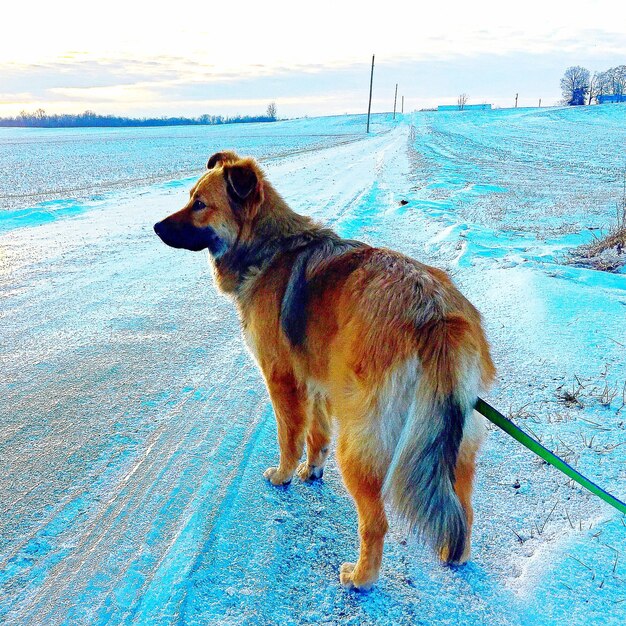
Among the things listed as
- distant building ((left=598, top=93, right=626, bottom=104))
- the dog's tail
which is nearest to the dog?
the dog's tail

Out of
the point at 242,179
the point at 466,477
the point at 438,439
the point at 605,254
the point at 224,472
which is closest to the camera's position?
the point at 438,439

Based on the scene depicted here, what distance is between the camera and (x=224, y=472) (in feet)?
10.0

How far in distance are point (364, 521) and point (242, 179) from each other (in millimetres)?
2286

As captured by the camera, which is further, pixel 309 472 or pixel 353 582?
pixel 309 472

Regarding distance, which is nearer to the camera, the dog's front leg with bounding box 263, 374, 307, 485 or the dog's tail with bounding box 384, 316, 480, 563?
the dog's tail with bounding box 384, 316, 480, 563

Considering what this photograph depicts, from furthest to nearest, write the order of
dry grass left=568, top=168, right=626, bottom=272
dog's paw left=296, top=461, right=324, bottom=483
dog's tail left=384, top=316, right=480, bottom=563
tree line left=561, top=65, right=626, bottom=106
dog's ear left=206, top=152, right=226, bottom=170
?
tree line left=561, top=65, right=626, bottom=106, dry grass left=568, top=168, right=626, bottom=272, dog's ear left=206, top=152, right=226, bottom=170, dog's paw left=296, top=461, right=324, bottom=483, dog's tail left=384, top=316, right=480, bottom=563

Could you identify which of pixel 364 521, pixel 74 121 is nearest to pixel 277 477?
pixel 364 521

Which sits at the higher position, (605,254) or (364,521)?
(605,254)

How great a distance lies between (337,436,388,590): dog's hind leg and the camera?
2.27m

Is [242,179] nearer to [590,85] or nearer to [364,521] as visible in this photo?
[364,521]

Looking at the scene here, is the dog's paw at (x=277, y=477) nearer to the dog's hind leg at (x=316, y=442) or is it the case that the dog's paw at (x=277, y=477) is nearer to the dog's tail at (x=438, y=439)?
the dog's hind leg at (x=316, y=442)

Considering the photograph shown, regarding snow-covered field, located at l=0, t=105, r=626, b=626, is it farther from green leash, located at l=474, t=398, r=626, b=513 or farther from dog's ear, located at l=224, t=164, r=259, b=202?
dog's ear, located at l=224, t=164, r=259, b=202

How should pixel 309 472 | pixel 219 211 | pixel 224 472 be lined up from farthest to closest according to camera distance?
pixel 219 211 → pixel 309 472 → pixel 224 472

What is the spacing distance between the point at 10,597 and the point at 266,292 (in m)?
1.96
